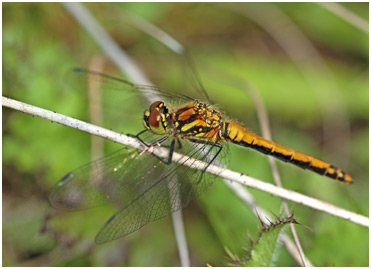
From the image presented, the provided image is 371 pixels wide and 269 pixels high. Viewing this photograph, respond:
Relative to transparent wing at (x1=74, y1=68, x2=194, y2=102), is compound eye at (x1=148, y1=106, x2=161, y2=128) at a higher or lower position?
lower

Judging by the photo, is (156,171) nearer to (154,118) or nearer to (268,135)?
(154,118)

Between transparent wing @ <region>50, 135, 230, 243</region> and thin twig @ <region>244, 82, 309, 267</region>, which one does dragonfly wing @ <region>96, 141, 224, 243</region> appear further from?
thin twig @ <region>244, 82, 309, 267</region>

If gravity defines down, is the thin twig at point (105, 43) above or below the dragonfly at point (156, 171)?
above

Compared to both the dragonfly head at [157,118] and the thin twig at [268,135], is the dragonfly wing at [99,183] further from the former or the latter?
the thin twig at [268,135]

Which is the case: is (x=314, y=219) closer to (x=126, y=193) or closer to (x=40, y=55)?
(x=126, y=193)

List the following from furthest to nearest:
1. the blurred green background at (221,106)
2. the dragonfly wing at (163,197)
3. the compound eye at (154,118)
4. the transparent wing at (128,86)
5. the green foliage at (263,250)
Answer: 1. the blurred green background at (221,106)
2. the transparent wing at (128,86)
3. the compound eye at (154,118)
4. the dragonfly wing at (163,197)
5. the green foliage at (263,250)

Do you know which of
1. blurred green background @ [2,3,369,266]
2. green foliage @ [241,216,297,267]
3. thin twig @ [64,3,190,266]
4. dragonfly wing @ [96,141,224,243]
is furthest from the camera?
thin twig @ [64,3,190,266]

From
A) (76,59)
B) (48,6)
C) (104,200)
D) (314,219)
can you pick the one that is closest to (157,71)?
(76,59)

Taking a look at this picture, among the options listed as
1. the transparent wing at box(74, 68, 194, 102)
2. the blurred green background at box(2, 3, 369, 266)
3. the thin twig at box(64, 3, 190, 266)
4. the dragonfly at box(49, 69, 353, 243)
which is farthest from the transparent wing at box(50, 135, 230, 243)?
the thin twig at box(64, 3, 190, 266)

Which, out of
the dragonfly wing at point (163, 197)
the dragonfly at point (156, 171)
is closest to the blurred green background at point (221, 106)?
the dragonfly at point (156, 171)
